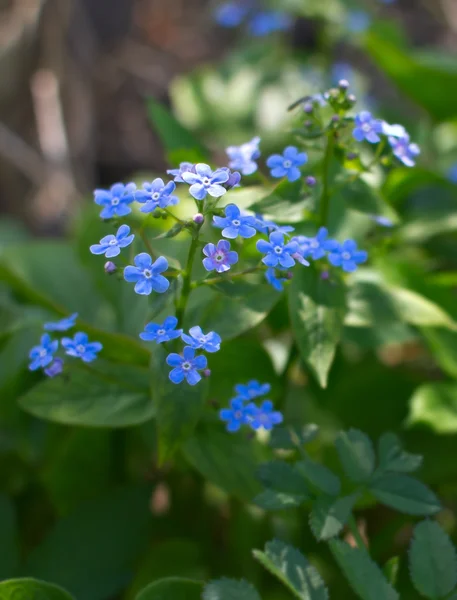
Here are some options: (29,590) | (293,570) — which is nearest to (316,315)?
(293,570)

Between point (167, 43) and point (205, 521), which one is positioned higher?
point (167, 43)

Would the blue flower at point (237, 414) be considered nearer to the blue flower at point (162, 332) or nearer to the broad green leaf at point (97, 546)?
the blue flower at point (162, 332)

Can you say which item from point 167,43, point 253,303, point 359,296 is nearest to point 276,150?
point 359,296

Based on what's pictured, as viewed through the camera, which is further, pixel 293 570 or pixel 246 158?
pixel 246 158

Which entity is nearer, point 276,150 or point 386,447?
point 386,447

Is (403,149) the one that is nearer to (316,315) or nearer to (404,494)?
(316,315)

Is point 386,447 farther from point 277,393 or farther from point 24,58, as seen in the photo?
point 24,58
